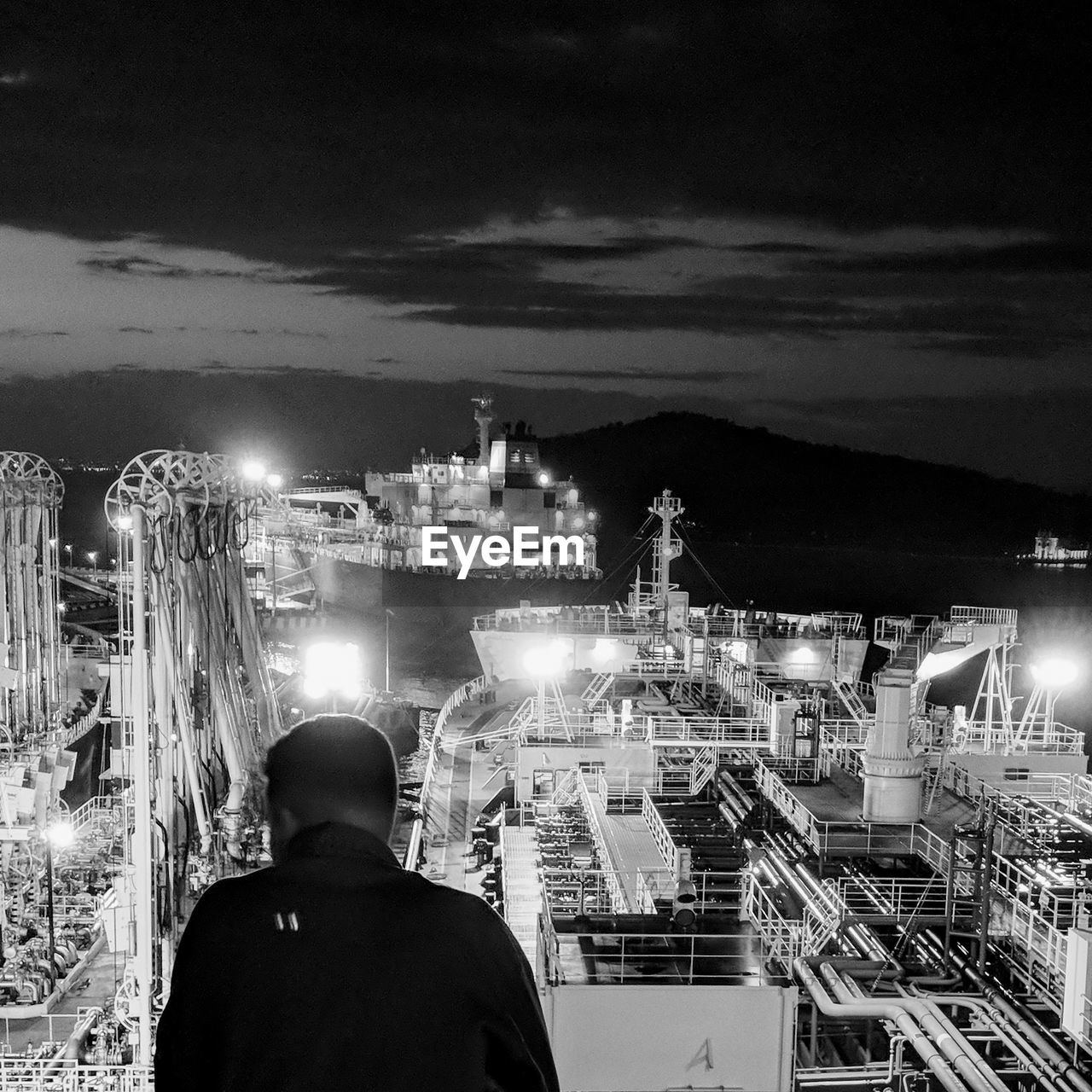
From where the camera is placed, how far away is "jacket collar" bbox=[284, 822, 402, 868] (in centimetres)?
171

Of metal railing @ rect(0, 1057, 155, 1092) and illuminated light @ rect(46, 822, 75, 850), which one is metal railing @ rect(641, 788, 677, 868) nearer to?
metal railing @ rect(0, 1057, 155, 1092)

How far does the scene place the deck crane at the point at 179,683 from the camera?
966cm

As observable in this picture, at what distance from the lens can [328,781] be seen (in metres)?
1.75

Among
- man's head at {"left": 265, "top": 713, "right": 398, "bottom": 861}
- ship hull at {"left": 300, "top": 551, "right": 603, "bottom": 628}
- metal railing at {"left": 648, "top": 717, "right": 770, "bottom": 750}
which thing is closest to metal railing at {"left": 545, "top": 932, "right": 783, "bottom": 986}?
man's head at {"left": 265, "top": 713, "right": 398, "bottom": 861}

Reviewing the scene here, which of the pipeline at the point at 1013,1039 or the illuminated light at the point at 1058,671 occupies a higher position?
the illuminated light at the point at 1058,671

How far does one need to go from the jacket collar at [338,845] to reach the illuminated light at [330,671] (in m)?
24.7

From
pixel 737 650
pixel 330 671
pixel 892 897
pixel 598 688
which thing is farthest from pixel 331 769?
pixel 737 650

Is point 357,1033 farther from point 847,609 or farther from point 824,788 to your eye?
point 847,609

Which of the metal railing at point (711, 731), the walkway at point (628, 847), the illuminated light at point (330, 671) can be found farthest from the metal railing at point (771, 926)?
the illuminated light at point (330, 671)

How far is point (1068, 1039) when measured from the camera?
36.2ft

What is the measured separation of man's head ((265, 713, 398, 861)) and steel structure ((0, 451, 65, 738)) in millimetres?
19318

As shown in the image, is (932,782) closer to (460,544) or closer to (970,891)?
(970,891)

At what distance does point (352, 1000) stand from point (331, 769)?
1.18 ft

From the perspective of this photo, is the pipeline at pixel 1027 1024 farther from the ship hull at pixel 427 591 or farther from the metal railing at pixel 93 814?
the ship hull at pixel 427 591
